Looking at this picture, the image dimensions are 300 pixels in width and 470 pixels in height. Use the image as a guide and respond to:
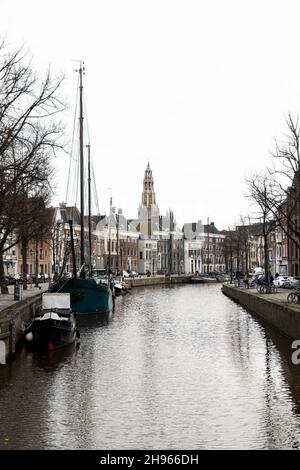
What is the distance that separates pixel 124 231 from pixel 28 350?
5062 inches

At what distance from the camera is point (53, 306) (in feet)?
121

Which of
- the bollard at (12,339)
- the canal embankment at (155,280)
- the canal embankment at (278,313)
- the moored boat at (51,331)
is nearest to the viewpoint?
the bollard at (12,339)

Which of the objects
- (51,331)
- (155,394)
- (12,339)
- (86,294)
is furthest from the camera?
(86,294)

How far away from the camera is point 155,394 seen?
21.5 m

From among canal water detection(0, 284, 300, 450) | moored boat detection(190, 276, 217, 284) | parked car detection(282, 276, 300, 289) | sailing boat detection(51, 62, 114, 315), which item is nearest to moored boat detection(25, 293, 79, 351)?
canal water detection(0, 284, 300, 450)

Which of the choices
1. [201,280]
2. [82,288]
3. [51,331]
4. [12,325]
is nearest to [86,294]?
[82,288]

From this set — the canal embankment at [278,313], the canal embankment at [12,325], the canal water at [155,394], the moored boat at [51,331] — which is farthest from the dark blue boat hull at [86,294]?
the moored boat at [51,331]

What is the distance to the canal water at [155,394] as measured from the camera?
1642cm

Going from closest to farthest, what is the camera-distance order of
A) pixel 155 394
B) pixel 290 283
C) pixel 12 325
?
pixel 155 394
pixel 12 325
pixel 290 283

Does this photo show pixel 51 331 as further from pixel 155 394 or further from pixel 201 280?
pixel 201 280

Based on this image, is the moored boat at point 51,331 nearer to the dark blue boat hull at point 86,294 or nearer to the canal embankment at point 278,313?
the canal embankment at point 278,313

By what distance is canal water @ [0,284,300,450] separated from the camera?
16422 mm

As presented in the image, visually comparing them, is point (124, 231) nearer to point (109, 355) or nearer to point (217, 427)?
point (109, 355)

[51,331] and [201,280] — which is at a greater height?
[51,331]
